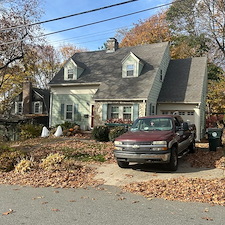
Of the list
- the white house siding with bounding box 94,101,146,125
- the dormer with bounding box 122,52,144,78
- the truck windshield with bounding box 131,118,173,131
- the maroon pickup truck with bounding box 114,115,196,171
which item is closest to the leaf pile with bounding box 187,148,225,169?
the maroon pickup truck with bounding box 114,115,196,171

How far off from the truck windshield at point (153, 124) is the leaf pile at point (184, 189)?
2292 mm

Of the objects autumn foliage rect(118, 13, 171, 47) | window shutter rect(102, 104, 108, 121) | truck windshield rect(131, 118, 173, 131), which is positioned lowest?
truck windshield rect(131, 118, 173, 131)

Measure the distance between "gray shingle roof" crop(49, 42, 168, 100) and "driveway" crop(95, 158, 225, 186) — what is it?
28.8 feet

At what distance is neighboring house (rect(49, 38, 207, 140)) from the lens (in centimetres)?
1738

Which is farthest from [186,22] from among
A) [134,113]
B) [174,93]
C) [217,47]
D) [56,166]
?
[56,166]

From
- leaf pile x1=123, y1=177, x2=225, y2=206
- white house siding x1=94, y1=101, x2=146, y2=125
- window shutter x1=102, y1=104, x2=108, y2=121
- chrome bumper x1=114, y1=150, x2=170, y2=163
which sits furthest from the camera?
window shutter x1=102, y1=104, x2=108, y2=121

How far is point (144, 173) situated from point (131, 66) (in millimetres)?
12973

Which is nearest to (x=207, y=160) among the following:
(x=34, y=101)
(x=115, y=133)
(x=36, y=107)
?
(x=115, y=133)

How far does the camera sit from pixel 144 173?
7723mm

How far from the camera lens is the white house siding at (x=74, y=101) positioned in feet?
66.6

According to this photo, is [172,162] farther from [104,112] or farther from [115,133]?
[104,112]

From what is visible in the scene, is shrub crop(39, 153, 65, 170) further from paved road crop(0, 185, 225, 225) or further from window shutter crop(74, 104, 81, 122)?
window shutter crop(74, 104, 81, 122)

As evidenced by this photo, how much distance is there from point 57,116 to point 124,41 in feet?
64.8

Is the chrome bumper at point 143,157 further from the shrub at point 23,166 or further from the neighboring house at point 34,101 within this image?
the neighboring house at point 34,101
